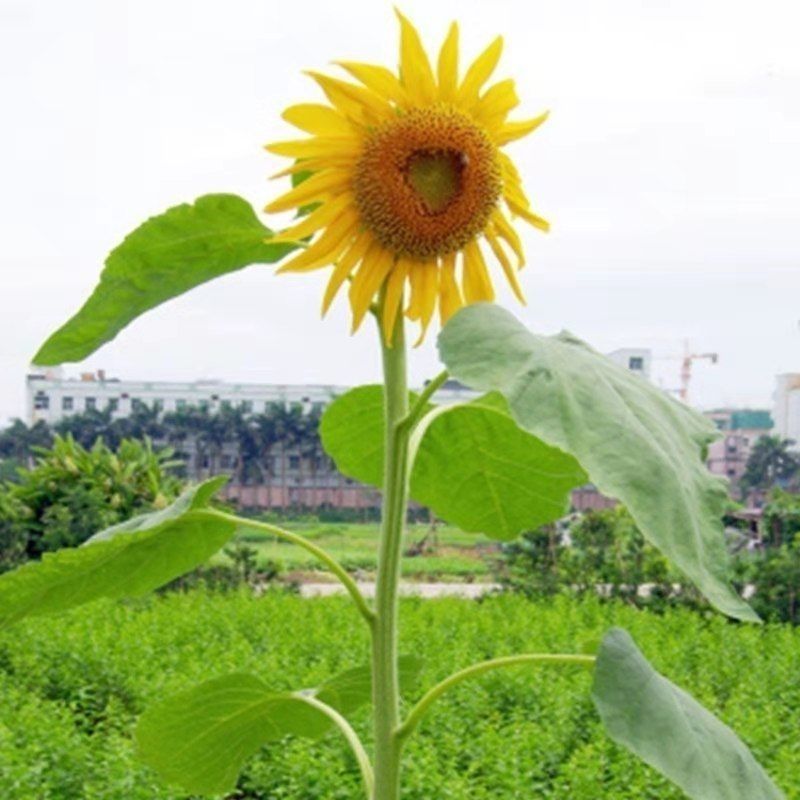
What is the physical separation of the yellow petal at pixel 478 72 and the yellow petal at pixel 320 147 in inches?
3.3

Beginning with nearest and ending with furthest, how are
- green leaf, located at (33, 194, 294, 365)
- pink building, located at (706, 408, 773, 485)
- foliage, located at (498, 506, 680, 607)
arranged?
green leaf, located at (33, 194, 294, 365), foliage, located at (498, 506, 680, 607), pink building, located at (706, 408, 773, 485)

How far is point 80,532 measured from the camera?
32.3 feet

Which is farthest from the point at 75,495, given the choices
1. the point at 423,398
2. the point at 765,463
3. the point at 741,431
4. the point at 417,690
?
the point at 741,431

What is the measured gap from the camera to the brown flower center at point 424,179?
1.03 meters

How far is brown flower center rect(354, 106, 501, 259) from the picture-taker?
3.39ft

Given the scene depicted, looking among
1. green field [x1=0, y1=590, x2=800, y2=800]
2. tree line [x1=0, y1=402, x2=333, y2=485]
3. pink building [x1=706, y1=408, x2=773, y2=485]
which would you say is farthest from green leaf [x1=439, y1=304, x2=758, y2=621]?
pink building [x1=706, y1=408, x2=773, y2=485]

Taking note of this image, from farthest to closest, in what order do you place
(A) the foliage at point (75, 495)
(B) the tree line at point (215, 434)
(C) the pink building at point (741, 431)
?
(C) the pink building at point (741, 431), (B) the tree line at point (215, 434), (A) the foliage at point (75, 495)

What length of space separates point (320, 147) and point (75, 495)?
30.0ft

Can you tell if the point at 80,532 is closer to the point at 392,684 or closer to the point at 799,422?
the point at 392,684

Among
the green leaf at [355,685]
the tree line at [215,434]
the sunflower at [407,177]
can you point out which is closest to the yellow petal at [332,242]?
the sunflower at [407,177]

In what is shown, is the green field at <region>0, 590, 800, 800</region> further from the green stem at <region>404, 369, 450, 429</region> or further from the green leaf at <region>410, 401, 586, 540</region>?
the green stem at <region>404, 369, 450, 429</region>

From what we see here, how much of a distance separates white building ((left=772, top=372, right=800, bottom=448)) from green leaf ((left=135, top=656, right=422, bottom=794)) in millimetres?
61539

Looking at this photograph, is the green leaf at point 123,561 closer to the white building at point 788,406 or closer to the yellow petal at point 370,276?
the yellow petal at point 370,276

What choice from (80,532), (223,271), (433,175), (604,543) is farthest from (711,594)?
(80,532)
